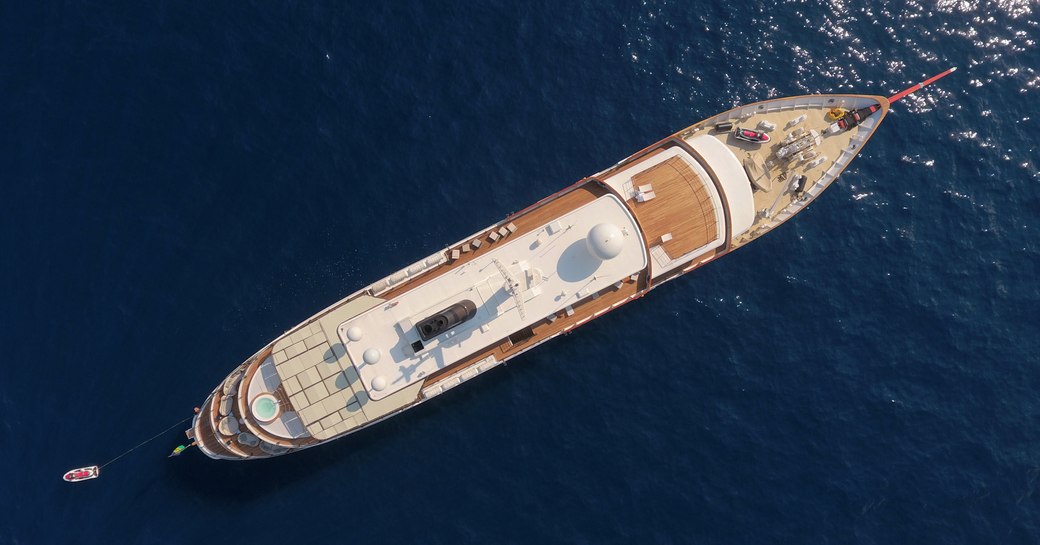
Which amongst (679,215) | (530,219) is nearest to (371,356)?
(530,219)

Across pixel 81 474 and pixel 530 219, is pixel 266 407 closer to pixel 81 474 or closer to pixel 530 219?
pixel 81 474

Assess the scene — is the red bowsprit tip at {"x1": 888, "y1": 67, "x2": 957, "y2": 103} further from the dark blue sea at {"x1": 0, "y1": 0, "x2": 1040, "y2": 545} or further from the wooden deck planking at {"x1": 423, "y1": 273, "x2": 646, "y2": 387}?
the wooden deck planking at {"x1": 423, "y1": 273, "x2": 646, "y2": 387}

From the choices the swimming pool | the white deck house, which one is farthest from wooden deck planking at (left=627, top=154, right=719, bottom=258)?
the swimming pool

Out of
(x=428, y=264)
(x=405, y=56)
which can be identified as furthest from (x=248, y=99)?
(x=428, y=264)

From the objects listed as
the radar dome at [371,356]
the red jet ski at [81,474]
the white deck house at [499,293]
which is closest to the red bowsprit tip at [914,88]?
the white deck house at [499,293]

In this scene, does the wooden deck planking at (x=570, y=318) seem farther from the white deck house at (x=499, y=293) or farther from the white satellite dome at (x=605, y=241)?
the white satellite dome at (x=605, y=241)
